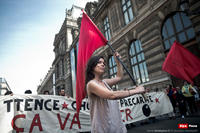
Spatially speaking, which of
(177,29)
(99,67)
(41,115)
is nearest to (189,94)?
(177,29)

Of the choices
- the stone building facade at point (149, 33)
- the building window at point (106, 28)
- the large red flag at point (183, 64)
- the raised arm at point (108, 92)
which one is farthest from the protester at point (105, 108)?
the building window at point (106, 28)

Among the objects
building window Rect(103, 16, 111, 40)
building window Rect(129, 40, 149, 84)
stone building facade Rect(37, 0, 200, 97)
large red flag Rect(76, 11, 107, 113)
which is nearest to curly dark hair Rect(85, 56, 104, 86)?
large red flag Rect(76, 11, 107, 113)

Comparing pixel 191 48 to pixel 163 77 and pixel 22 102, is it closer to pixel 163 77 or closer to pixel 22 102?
pixel 163 77

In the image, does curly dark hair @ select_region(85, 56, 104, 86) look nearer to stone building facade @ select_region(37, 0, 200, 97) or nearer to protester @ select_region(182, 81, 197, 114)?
stone building facade @ select_region(37, 0, 200, 97)

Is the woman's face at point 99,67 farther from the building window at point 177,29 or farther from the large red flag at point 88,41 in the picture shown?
the building window at point 177,29

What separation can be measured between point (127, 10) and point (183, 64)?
Answer: 363 inches

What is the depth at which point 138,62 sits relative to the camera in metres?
11.7

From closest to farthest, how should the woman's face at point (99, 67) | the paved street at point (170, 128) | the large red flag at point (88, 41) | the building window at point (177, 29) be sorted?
the woman's face at point (99, 67)
the large red flag at point (88, 41)
the paved street at point (170, 128)
the building window at point (177, 29)

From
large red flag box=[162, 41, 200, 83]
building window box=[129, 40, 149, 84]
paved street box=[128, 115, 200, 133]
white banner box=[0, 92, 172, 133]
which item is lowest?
paved street box=[128, 115, 200, 133]

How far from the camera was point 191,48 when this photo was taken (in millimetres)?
7879

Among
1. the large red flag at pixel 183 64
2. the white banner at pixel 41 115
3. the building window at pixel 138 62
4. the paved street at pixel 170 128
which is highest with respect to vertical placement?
the building window at pixel 138 62

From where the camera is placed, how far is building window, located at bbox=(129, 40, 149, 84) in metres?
11.1

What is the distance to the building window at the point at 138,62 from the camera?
11.1m

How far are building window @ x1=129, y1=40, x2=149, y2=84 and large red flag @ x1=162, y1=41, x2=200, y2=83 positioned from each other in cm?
482
